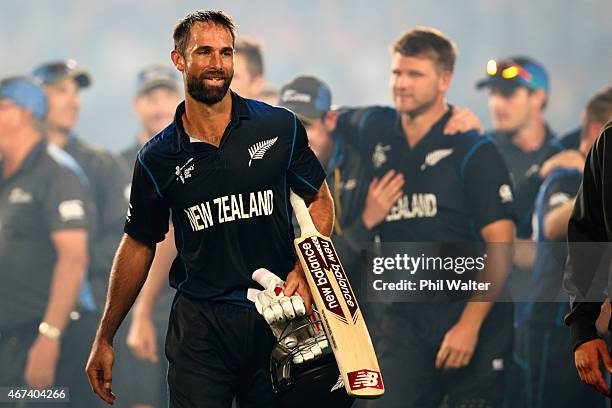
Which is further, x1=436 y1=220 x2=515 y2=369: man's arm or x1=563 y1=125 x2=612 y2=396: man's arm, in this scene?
x1=436 y1=220 x2=515 y2=369: man's arm

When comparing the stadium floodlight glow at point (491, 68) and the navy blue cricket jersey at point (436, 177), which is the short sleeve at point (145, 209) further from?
the stadium floodlight glow at point (491, 68)

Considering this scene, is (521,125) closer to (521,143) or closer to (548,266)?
(521,143)

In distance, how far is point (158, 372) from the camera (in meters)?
5.03

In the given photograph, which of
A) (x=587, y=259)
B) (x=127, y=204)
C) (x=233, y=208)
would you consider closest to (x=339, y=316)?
(x=233, y=208)

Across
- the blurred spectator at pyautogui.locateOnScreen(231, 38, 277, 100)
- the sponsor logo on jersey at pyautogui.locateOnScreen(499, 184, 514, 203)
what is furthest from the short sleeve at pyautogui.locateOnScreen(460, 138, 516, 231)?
the blurred spectator at pyautogui.locateOnScreen(231, 38, 277, 100)

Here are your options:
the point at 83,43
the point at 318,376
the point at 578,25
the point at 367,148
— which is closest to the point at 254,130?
the point at 318,376

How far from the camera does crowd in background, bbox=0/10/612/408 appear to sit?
5.02 metres

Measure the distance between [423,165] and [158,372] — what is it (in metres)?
1.71

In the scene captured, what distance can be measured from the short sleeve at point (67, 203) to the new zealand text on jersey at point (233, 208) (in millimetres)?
2186

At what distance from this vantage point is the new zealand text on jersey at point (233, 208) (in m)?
3.03

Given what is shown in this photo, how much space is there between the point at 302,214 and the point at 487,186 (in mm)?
2229

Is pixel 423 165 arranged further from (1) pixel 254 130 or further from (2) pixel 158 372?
(1) pixel 254 130
